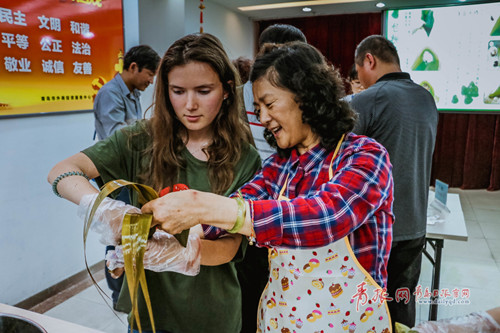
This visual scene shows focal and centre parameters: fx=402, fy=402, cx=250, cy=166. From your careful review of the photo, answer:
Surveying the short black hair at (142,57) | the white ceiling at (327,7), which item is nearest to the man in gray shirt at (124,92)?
the short black hair at (142,57)

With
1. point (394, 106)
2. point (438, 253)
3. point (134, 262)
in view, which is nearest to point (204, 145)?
point (134, 262)

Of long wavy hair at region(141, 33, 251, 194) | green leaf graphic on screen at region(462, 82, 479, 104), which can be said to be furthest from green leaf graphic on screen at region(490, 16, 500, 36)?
long wavy hair at region(141, 33, 251, 194)

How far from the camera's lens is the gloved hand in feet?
2.86

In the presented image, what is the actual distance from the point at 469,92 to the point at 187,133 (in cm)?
535

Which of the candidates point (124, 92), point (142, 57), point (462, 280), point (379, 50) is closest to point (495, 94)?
point (462, 280)

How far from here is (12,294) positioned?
236cm

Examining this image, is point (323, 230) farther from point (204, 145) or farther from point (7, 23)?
point (7, 23)

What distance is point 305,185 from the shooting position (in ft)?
3.22

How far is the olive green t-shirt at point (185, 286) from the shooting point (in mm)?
1071

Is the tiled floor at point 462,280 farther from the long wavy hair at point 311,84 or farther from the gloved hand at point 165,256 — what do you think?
the long wavy hair at point 311,84

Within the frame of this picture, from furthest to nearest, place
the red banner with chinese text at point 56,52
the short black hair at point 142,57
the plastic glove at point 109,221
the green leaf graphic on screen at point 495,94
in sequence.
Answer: the green leaf graphic on screen at point 495,94, the short black hair at point 142,57, the red banner with chinese text at point 56,52, the plastic glove at point 109,221

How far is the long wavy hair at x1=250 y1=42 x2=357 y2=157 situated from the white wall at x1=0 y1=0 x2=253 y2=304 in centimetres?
128

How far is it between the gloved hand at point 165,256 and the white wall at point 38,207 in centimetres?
149

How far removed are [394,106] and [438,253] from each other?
888 mm
